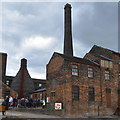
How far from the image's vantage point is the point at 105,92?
25859 millimetres

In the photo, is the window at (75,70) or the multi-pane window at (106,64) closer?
the window at (75,70)

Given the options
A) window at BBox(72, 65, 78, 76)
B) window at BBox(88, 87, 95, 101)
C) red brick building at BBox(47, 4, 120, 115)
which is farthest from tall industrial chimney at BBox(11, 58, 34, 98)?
window at BBox(72, 65, 78, 76)

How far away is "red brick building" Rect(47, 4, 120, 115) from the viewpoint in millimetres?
22531

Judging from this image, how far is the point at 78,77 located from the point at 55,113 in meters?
5.14

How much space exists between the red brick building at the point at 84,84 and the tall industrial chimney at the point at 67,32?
33.4ft

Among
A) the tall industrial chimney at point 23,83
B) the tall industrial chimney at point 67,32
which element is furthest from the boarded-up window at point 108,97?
the tall industrial chimney at point 23,83

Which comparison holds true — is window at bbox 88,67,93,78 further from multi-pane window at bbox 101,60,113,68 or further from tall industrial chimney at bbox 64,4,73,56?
tall industrial chimney at bbox 64,4,73,56

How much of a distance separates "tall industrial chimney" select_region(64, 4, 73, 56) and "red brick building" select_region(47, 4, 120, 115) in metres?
10.2

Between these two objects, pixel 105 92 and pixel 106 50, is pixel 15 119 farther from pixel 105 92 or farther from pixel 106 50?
pixel 106 50

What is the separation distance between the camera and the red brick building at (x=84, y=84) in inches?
887

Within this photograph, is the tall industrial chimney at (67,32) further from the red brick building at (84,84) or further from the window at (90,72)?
Answer: the window at (90,72)

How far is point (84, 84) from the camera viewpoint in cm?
2397

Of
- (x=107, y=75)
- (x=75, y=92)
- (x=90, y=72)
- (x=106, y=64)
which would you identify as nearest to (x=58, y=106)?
(x=75, y=92)

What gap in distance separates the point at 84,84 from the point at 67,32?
18.0 metres
